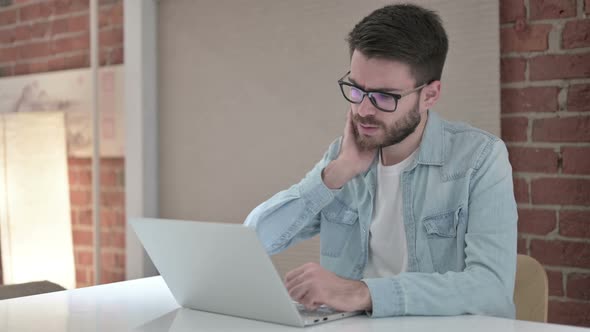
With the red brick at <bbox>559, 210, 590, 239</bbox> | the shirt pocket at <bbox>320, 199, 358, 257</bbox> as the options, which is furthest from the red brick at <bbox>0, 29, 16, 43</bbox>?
the red brick at <bbox>559, 210, 590, 239</bbox>

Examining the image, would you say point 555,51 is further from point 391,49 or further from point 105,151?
point 105,151

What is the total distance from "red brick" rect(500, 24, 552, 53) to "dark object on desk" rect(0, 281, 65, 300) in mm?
1619

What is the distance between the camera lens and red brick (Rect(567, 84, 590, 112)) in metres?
2.34

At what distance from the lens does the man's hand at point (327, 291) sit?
130cm

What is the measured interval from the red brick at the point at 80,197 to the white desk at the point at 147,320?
2499 mm

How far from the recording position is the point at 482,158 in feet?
5.53

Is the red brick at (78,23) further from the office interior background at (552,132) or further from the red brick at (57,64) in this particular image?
the office interior background at (552,132)

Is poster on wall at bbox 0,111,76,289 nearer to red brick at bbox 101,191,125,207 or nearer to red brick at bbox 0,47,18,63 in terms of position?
red brick at bbox 101,191,125,207

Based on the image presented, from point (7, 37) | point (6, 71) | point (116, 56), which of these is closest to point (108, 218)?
point (116, 56)

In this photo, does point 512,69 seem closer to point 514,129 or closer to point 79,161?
point 514,129

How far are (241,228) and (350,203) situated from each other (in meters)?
0.79

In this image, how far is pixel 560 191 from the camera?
2.41m

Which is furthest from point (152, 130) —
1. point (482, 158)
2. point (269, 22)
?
point (482, 158)

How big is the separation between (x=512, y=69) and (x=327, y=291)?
57.5 inches
